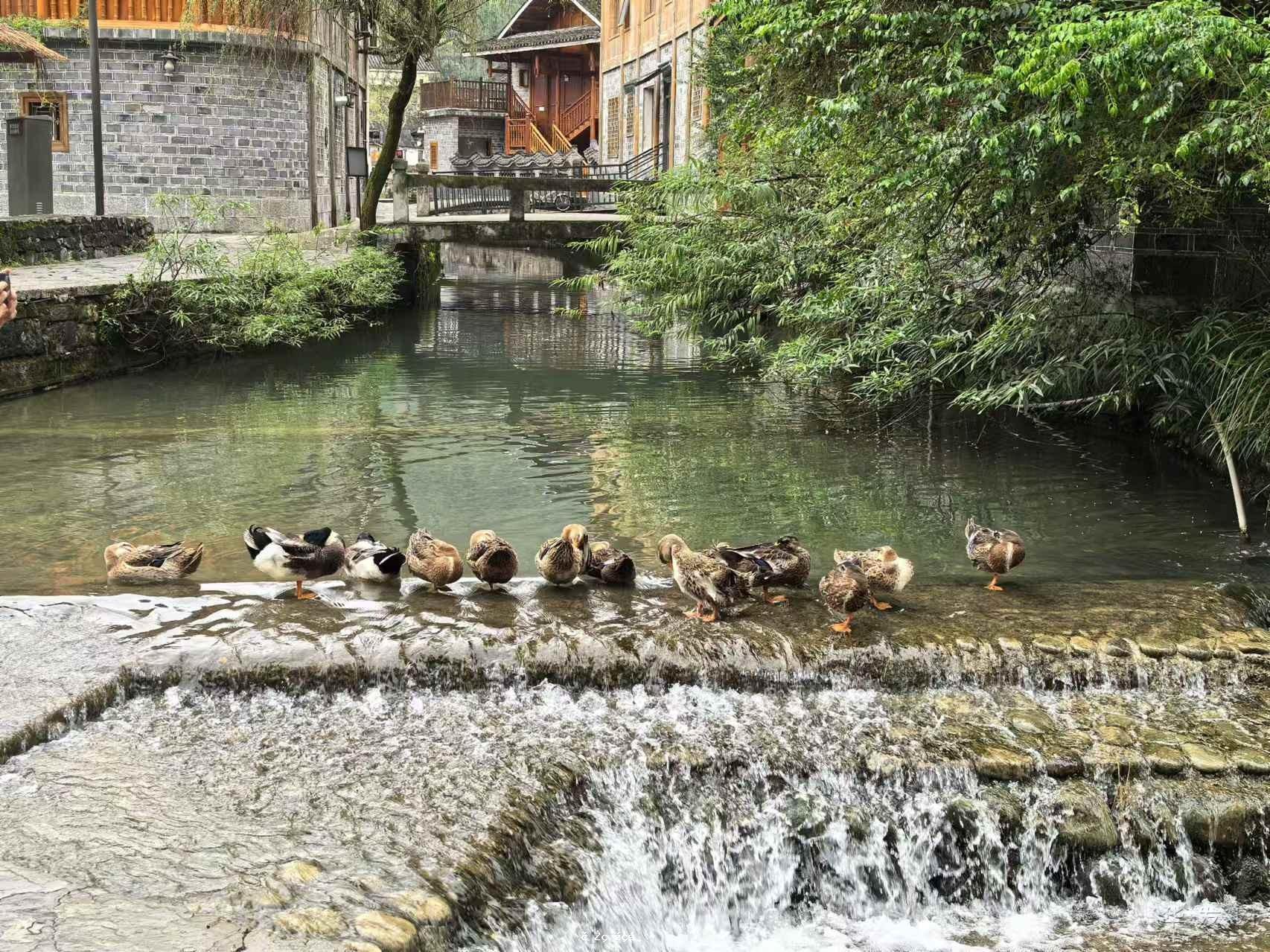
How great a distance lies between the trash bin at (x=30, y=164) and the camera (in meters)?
18.9

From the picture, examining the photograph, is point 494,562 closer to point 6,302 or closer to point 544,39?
point 6,302

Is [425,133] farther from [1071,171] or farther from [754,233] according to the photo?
[1071,171]

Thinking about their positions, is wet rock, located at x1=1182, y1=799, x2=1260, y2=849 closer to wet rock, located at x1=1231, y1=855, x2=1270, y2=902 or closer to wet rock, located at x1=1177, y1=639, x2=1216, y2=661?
wet rock, located at x1=1231, y1=855, x2=1270, y2=902

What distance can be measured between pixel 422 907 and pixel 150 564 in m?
3.37

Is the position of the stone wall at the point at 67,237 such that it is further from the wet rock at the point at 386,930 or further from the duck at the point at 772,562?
the wet rock at the point at 386,930

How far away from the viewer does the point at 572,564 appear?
6520 mm

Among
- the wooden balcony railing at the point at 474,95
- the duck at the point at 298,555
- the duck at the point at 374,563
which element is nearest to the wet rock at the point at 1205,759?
the duck at the point at 374,563

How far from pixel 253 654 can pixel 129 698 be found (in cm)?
53

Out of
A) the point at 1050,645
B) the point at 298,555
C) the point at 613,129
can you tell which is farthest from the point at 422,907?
the point at 613,129

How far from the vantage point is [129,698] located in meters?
5.47

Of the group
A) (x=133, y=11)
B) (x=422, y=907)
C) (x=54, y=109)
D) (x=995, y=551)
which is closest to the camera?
(x=422, y=907)

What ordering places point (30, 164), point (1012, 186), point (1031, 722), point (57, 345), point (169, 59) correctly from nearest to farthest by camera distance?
1. point (1031, 722)
2. point (1012, 186)
3. point (57, 345)
4. point (30, 164)
5. point (169, 59)

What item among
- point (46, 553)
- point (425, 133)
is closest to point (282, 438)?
point (46, 553)

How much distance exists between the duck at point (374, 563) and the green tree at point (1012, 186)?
13.3ft
